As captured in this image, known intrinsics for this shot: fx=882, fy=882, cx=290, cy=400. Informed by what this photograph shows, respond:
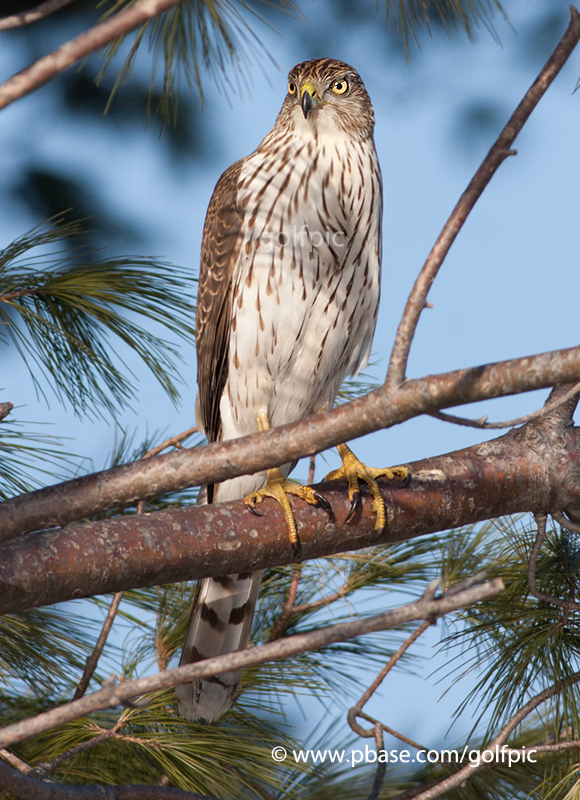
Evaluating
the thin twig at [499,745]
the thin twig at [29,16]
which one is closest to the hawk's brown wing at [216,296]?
the thin twig at [499,745]

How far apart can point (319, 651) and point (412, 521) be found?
786 millimetres

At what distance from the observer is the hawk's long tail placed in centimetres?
259

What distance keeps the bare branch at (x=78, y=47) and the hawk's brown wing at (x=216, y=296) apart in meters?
1.79

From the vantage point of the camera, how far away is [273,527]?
236cm

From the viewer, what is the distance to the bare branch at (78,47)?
120 centimetres

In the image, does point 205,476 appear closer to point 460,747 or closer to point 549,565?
point 549,565

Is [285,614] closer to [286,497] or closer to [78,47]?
[286,497]

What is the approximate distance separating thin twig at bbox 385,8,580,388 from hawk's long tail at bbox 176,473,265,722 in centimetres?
148

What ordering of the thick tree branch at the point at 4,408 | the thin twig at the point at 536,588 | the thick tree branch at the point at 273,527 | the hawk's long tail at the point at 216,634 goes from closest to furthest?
the thick tree branch at the point at 4,408
the thick tree branch at the point at 273,527
the thin twig at the point at 536,588
the hawk's long tail at the point at 216,634

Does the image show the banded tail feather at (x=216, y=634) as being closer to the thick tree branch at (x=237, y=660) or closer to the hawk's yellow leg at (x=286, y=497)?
the hawk's yellow leg at (x=286, y=497)

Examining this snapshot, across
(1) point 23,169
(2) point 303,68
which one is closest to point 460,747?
(2) point 303,68

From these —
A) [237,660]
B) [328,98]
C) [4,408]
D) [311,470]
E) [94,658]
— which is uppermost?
[328,98]

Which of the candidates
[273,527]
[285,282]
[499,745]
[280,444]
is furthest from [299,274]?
[499,745]

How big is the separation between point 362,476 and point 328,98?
1469 mm
